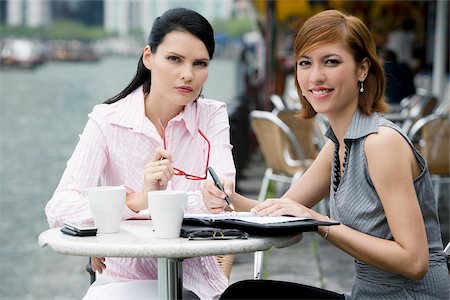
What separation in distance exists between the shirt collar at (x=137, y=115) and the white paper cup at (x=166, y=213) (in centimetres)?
59

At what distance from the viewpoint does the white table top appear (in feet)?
7.09

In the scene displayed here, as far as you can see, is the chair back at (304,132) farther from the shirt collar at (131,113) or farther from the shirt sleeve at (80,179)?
the shirt sleeve at (80,179)

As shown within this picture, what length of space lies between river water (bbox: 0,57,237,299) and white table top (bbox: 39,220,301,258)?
3.38 ft

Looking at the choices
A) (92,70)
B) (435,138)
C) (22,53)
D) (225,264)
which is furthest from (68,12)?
(225,264)

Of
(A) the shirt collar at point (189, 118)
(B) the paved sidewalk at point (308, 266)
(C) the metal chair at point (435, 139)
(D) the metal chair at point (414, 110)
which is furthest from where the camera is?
(D) the metal chair at point (414, 110)

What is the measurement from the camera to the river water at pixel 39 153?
9.72 metres

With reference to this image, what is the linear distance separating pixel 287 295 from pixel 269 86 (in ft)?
40.6

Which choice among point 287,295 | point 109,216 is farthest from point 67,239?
point 287,295

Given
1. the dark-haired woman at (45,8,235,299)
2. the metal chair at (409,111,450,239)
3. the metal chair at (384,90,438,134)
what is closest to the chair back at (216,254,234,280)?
the dark-haired woman at (45,8,235,299)

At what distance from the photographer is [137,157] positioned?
9.36 ft

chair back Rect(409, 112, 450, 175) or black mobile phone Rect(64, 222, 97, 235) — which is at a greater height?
black mobile phone Rect(64, 222, 97, 235)

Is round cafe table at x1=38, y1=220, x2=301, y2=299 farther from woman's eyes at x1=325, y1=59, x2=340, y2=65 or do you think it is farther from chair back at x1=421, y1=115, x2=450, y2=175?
chair back at x1=421, y1=115, x2=450, y2=175

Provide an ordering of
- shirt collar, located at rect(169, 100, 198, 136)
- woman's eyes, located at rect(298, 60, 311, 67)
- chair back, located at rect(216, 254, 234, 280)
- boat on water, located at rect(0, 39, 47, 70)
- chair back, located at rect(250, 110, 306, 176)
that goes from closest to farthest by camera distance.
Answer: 1. woman's eyes, located at rect(298, 60, 311, 67)
2. shirt collar, located at rect(169, 100, 198, 136)
3. chair back, located at rect(216, 254, 234, 280)
4. chair back, located at rect(250, 110, 306, 176)
5. boat on water, located at rect(0, 39, 47, 70)

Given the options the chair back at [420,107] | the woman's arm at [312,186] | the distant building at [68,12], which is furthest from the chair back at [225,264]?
the distant building at [68,12]
